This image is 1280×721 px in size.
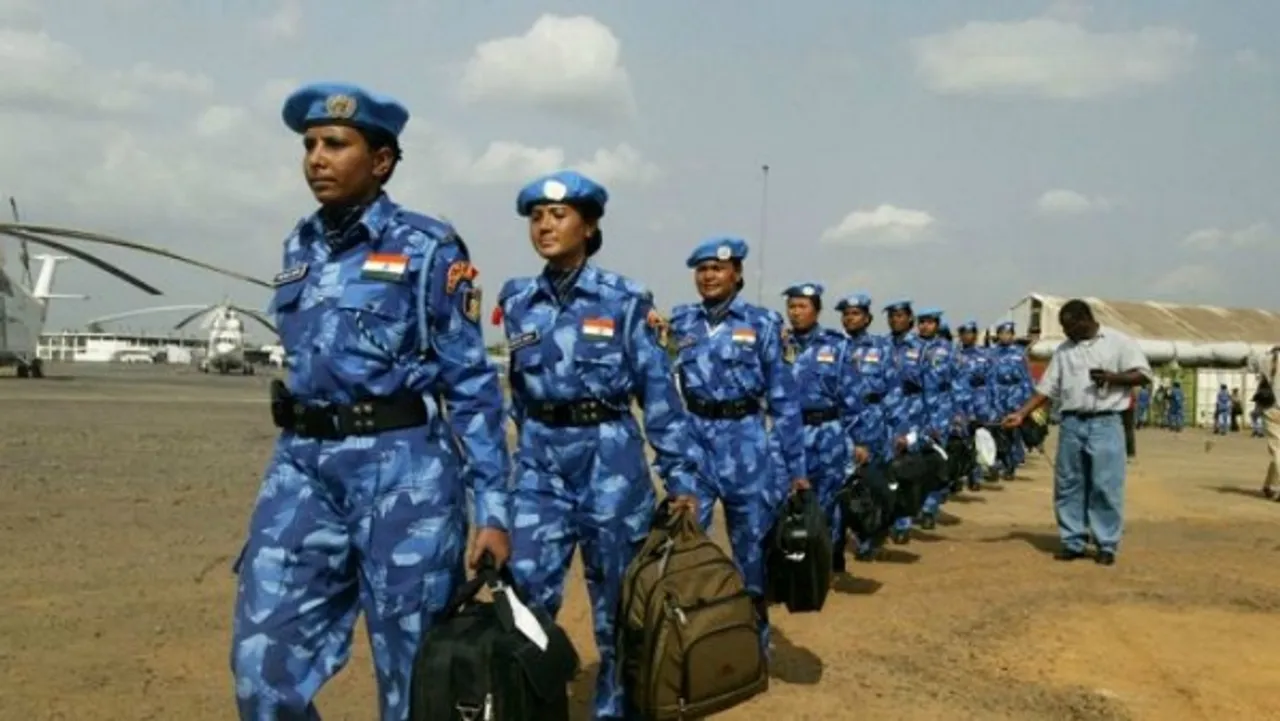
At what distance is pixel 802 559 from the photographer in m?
5.68

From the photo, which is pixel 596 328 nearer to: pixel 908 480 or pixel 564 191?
pixel 564 191

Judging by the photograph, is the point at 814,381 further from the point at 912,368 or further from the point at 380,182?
the point at 380,182

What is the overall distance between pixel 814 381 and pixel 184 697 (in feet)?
16.2

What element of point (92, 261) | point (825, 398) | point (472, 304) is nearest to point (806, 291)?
point (825, 398)

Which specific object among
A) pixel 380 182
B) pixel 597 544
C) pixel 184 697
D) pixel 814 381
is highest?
pixel 380 182

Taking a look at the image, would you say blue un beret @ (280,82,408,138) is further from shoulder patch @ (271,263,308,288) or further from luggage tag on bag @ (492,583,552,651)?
luggage tag on bag @ (492,583,552,651)

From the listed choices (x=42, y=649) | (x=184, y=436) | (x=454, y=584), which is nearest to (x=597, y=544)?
(x=454, y=584)

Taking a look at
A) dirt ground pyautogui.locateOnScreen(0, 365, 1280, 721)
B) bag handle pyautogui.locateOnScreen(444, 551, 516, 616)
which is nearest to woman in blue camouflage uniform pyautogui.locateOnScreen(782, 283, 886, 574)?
dirt ground pyautogui.locateOnScreen(0, 365, 1280, 721)

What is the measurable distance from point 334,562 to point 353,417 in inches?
15.5

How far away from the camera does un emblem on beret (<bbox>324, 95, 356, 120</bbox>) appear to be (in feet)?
10.6

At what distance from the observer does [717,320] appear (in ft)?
19.9

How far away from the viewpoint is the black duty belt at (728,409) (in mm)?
6020

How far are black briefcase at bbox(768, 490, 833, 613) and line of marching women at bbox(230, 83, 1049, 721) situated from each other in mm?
143

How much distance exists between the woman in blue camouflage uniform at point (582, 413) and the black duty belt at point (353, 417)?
1248mm
